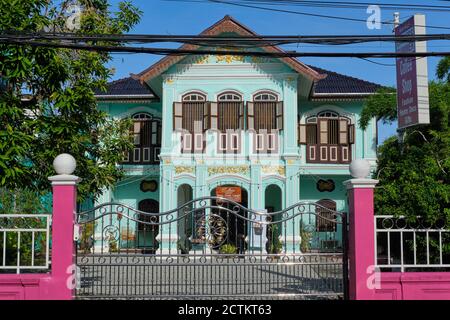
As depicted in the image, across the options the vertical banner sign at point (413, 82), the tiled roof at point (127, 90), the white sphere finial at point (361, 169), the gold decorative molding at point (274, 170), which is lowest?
the white sphere finial at point (361, 169)

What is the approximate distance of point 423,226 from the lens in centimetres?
820

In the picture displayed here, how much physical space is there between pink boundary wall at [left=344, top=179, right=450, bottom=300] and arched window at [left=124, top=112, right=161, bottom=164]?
13.2 meters

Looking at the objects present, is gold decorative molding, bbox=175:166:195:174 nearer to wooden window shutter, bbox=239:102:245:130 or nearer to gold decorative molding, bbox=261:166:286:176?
wooden window shutter, bbox=239:102:245:130

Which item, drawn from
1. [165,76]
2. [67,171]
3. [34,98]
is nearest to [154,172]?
[165,76]

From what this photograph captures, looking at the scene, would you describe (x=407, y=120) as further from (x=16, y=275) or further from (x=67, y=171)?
(x=16, y=275)

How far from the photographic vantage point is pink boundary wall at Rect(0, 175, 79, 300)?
789cm

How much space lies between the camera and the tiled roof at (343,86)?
20998mm

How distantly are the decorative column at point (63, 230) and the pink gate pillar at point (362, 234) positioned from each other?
3.96m

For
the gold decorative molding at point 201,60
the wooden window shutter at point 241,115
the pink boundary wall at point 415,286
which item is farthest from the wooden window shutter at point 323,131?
the pink boundary wall at point 415,286

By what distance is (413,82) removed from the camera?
1064 centimetres

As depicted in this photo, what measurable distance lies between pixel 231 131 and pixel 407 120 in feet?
27.7

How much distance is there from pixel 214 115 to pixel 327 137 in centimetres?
488

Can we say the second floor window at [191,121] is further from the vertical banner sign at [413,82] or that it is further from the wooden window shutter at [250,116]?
the vertical banner sign at [413,82]

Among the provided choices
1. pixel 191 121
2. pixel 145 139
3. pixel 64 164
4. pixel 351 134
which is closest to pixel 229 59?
pixel 191 121
